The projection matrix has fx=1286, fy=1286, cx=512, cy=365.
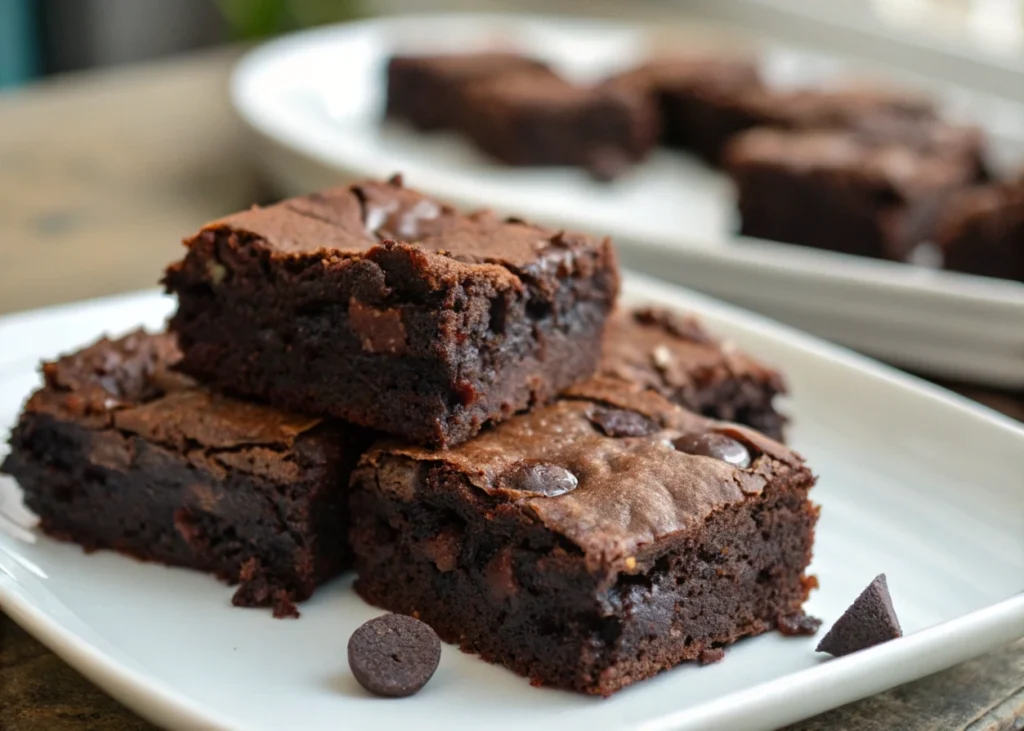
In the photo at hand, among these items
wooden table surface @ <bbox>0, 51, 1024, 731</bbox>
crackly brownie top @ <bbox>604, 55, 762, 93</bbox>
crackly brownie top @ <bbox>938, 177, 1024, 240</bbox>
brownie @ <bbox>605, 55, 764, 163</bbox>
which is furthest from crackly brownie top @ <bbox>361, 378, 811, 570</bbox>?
crackly brownie top @ <bbox>604, 55, 762, 93</bbox>

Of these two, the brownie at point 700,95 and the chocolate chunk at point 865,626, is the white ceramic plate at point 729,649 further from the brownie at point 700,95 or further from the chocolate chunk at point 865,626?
the brownie at point 700,95

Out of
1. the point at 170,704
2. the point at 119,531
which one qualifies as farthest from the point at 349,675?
the point at 119,531

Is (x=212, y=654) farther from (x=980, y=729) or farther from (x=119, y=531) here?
(x=980, y=729)

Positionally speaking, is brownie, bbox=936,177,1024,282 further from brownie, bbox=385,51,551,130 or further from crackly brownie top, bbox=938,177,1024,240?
brownie, bbox=385,51,551,130

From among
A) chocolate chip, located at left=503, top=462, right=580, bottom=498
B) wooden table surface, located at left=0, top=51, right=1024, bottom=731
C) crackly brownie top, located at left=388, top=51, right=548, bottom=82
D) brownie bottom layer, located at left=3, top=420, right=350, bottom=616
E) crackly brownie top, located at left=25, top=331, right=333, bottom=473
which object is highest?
chocolate chip, located at left=503, top=462, right=580, bottom=498

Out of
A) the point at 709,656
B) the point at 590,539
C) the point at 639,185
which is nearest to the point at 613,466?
the point at 590,539

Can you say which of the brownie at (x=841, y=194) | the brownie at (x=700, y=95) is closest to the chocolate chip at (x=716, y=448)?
the brownie at (x=841, y=194)

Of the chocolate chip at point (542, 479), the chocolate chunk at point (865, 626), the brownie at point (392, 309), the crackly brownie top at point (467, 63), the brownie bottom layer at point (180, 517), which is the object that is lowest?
the brownie bottom layer at point (180, 517)
